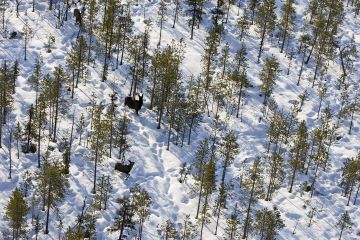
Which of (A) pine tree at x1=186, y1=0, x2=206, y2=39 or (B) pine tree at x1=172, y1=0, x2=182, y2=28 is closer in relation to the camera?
(A) pine tree at x1=186, y1=0, x2=206, y2=39

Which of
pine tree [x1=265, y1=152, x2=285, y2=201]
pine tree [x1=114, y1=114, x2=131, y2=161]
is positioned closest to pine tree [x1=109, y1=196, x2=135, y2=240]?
pine tree [x1=114, y1=114, x2=131, y2=161]

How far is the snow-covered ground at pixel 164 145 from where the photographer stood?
202ft

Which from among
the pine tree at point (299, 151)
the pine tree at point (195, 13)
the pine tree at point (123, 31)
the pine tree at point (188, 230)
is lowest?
the pine tree at point (188, 230)

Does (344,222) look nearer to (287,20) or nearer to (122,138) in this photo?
(122,138)

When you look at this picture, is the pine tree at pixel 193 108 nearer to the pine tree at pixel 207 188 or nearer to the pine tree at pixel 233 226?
the pine tree at pixel 207 188

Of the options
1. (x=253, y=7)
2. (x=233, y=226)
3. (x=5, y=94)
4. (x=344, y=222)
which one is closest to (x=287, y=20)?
(x=253, y=7)

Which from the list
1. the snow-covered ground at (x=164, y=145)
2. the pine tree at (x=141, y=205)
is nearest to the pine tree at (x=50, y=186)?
the snow-covered ground at (x=164, y=145)

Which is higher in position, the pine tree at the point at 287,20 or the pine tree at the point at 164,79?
the pine tree at the point at 287,20

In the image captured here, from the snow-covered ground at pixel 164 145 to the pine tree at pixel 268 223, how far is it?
2.59 meters

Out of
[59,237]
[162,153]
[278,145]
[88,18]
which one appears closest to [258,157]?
[278,145]

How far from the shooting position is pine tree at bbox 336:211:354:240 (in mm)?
59844

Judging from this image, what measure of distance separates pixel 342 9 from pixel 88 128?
49.8 m

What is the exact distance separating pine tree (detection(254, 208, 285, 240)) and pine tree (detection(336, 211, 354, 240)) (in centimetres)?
685

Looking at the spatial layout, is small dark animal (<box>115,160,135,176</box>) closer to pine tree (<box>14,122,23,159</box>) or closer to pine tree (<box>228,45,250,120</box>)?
pine tree (<box>14,122,23,159</box>)
